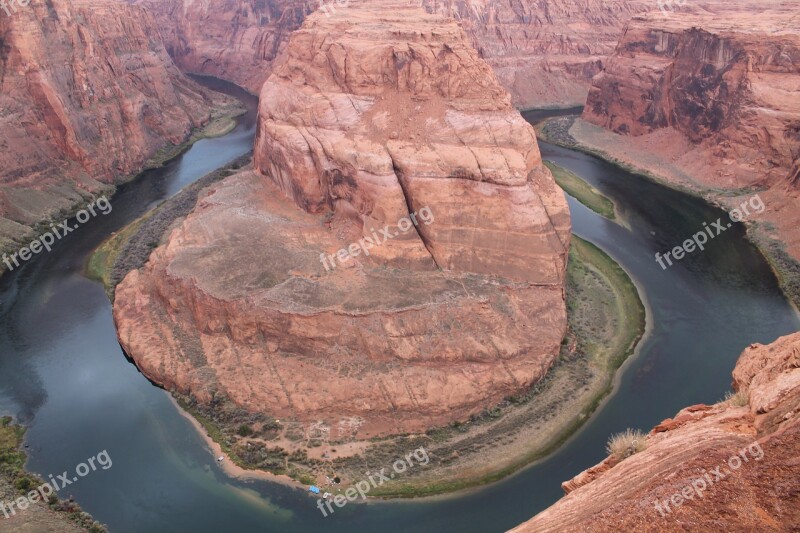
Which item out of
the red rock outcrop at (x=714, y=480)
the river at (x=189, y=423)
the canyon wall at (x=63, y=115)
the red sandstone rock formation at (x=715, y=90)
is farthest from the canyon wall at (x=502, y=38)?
the red rock outcrop at (x=714, y=480)

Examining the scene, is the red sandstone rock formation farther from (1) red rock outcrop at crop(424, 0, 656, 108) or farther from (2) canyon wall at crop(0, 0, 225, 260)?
(2) canyon wall at crop(0, 0, 225, 260)

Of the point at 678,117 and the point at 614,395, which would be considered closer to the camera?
the point at 614,395

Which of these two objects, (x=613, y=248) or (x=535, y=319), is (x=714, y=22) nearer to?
(x=613, y=248)

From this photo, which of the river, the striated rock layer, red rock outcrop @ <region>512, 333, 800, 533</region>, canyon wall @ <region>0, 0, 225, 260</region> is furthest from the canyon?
canyon wall @ <region>0, 0, 225, 260</region>

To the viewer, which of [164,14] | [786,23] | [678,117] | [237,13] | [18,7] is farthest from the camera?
[164,14]

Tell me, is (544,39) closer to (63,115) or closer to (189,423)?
(63,115)

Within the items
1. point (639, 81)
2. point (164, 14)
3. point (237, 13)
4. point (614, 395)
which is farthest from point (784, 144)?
point (164, 14)
